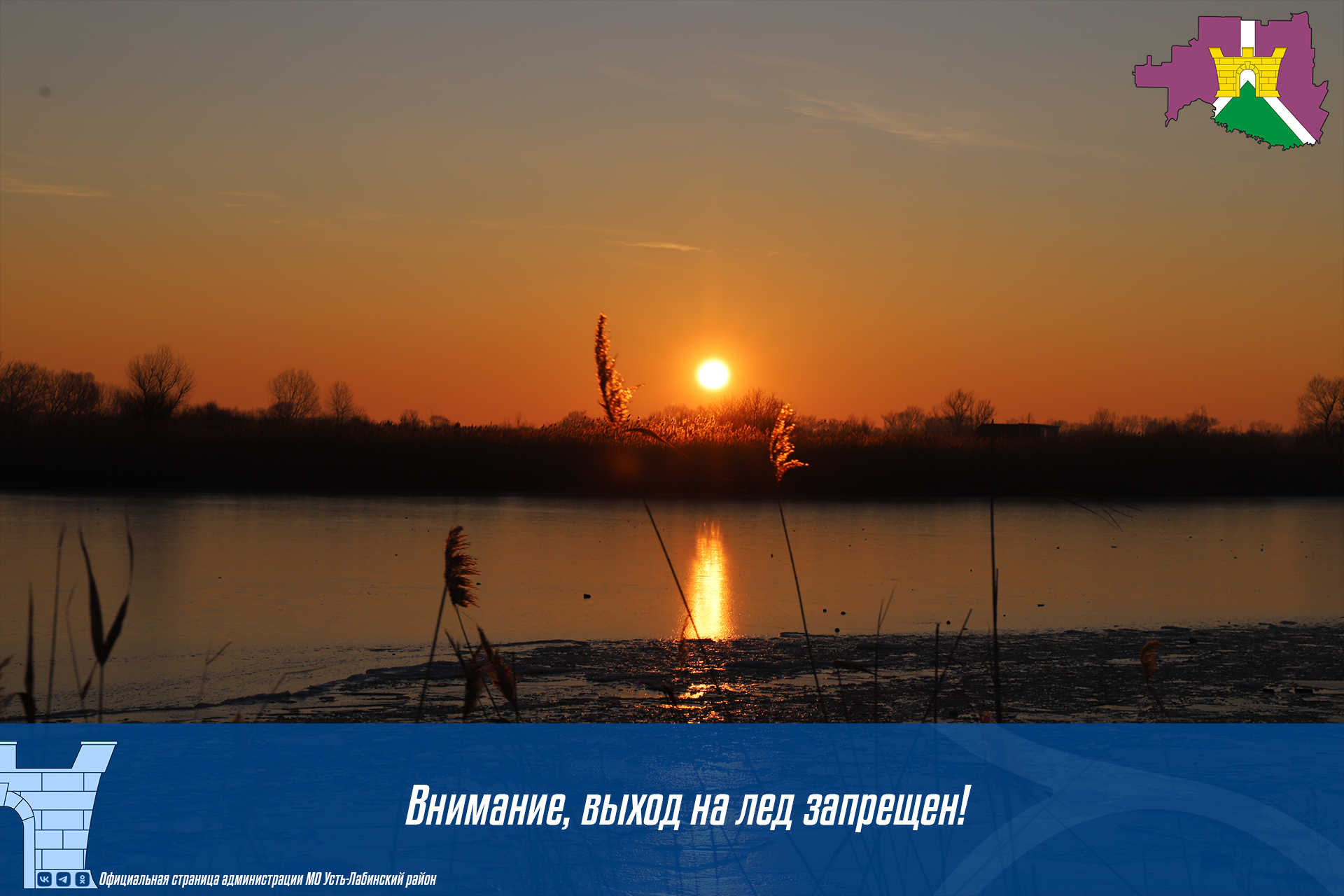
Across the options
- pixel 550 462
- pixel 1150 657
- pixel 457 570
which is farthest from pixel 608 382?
pixel 550 462

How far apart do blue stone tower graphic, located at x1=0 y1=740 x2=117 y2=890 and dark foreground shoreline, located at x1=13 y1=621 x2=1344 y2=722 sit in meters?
1.31

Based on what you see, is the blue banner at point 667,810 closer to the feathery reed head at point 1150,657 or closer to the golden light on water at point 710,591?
the feathery reed head at point 1150,657

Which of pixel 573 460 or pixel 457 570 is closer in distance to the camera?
pixel 457 570

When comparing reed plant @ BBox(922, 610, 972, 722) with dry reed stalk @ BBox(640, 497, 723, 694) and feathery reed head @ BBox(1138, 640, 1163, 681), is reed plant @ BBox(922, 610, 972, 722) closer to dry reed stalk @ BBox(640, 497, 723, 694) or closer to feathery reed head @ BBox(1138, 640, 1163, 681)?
feathery reed head @ BBox(1138, 640, 1163, 681)

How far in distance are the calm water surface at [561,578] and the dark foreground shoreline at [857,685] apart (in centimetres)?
43

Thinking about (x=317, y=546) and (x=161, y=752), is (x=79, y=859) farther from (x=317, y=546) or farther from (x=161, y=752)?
(x=317, y=546)

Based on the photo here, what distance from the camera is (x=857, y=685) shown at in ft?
19.9

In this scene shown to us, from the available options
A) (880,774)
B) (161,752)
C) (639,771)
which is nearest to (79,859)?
(161,752)

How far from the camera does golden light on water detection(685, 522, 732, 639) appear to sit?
8.15 meters

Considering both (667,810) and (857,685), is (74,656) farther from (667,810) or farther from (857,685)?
(857,685)

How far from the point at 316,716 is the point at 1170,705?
4110 millimetres

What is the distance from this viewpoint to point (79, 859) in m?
3.07

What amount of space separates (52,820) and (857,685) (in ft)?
13.1

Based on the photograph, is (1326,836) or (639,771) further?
(639,771)
